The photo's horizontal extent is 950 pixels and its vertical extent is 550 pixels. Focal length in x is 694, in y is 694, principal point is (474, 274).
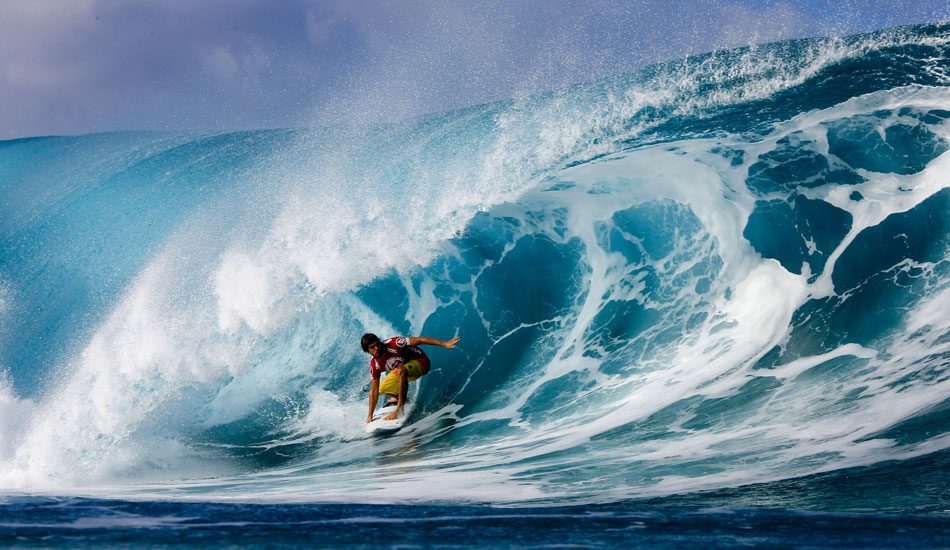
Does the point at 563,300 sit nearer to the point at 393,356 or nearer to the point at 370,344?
the point at 393,356

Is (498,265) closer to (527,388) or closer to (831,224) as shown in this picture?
(527,388)

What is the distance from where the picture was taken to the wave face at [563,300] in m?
5.92

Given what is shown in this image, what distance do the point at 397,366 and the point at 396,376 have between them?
0.46 ft

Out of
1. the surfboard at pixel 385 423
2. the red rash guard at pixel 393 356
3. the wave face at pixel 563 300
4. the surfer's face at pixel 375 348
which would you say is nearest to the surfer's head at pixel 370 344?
the surfer's face at pixel 375 348

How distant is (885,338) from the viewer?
6.24 metres

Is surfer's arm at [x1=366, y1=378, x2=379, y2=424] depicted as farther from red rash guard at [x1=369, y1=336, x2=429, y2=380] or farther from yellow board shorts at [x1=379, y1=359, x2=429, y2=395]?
yellow board shorts at [x1=379, y1=359, x2=429, y2=395]

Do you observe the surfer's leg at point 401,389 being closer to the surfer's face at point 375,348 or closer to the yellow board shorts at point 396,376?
the yellow board shorts at point 396,376

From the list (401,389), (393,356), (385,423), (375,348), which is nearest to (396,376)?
(401,389)

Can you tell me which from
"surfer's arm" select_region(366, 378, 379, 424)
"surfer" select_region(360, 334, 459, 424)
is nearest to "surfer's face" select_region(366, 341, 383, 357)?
"surfer" select_region(360, 334, 459, 424)

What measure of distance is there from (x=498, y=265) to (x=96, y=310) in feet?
17.2

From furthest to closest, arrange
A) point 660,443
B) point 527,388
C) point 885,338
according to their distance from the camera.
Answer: point 527,388 < point 885,338 < point 660,443

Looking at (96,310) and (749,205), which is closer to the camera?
(749,205)

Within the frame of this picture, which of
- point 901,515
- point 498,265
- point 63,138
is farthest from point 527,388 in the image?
point 63,138

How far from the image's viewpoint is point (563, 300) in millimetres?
8117
